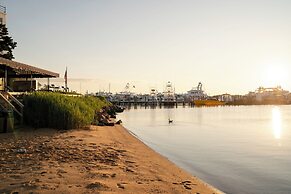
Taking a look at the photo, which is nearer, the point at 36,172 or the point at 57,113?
the point at 36,172

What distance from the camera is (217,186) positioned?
8.94 m

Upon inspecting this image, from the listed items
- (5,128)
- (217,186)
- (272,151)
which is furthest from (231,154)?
(5,128)

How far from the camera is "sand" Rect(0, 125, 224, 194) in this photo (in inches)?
236

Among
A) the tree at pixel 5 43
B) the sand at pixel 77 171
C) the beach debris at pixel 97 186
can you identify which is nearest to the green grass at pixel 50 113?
the sand at pixel 77 171

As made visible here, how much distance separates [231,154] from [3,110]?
1040 centimetres

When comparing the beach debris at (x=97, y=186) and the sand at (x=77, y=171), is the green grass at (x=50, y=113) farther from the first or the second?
the beach debris at (x=97, y=186)

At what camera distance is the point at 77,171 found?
717 cm

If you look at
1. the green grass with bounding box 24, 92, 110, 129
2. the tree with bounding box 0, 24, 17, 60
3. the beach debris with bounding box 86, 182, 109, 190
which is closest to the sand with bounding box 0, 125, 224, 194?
the beach debris with bounding box 86, 182, 109, 190

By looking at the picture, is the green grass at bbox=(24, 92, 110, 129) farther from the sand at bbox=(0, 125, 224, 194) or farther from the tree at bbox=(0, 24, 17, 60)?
the tree at bbox=(0, 24, 17, 60)

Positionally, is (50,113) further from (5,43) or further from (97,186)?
(5,43)

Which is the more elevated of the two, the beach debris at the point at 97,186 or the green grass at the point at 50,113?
the green grass at the point at 50,113

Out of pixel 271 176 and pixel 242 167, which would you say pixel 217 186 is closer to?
pixel 271 176

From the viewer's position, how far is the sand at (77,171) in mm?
5993

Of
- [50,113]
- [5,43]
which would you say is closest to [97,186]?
[50,113]
